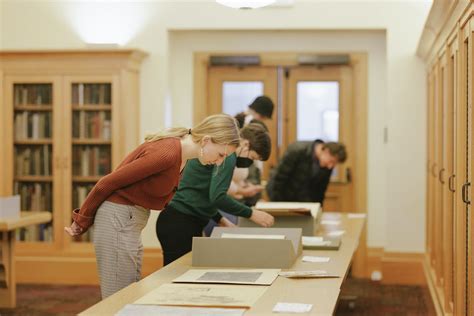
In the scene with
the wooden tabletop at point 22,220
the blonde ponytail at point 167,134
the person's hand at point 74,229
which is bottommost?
the wooden tabletop at point 22,220

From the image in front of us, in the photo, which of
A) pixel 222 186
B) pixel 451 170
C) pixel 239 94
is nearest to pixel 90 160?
pixel 239 94

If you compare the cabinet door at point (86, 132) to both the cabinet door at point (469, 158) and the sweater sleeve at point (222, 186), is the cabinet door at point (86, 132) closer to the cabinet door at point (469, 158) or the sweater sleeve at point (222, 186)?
the sweater sleeve at point (222, 186)

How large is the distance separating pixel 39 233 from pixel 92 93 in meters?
1.37

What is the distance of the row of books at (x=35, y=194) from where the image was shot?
737 cm

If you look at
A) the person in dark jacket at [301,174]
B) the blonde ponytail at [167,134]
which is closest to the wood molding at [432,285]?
the person in dark jacket at [301,174]

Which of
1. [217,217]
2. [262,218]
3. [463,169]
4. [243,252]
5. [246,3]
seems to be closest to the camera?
[243,252]

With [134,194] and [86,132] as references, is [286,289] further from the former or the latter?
[86,132]

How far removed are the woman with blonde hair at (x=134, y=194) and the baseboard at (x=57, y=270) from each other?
153 inches

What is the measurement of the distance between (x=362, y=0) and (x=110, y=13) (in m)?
2.29

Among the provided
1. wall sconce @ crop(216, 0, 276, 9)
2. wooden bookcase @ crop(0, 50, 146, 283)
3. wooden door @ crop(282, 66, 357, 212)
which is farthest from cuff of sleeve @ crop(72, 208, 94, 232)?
wooden door @ crop(282, 66, 357, 212)

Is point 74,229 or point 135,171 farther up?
point 135,171

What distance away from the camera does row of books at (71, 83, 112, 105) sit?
7.24 m

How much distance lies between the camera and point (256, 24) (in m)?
7.30

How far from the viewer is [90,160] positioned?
733cm
